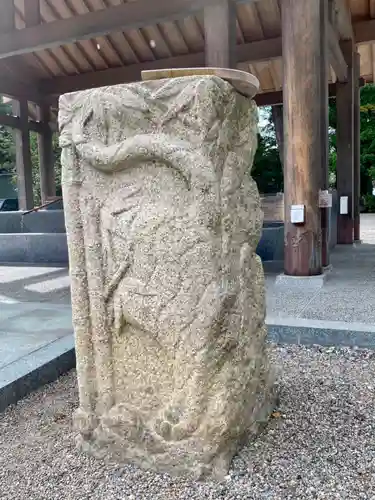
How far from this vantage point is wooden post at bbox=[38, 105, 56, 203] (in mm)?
11211

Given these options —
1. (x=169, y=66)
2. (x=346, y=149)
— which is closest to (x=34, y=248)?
(x=169, y=66)

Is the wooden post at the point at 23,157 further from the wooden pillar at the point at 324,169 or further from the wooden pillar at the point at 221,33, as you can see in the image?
the wooden pillar at the point at 324,169

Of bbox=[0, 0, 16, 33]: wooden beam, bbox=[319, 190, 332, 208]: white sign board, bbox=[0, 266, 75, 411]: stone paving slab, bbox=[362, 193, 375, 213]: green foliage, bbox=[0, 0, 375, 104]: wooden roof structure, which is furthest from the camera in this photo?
bbox=[362, 193, 375, 213]: green foliage

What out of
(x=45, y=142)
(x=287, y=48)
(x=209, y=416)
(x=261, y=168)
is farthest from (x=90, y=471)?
(x=261, y=168)

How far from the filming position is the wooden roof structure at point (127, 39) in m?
5.98

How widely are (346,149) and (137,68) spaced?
4.07 metres

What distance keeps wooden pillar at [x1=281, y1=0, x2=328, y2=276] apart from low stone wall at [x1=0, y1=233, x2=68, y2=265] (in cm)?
334

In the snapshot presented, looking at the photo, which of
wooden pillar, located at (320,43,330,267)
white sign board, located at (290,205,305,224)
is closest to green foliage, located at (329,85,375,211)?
wooden pillar, located at (320,43,330,267)

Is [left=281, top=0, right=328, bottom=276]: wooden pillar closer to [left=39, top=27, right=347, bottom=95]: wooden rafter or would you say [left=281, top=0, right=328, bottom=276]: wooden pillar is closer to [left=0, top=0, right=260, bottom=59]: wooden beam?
[left=0, top=0, right=260, bottom=59]: wooden beam

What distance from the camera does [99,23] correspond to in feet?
19.7

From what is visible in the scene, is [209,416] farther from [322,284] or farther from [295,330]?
[322,284]

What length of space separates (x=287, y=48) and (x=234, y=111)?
3225mm

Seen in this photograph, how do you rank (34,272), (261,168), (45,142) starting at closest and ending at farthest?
1. (34,272)
2. (45,142)
3. (261,168)

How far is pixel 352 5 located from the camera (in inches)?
296
